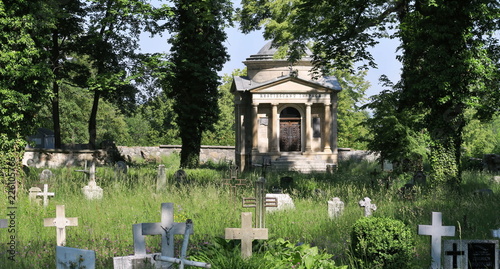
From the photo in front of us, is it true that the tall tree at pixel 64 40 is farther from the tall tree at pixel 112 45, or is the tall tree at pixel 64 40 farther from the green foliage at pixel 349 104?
the green foliage at pixel 349 104

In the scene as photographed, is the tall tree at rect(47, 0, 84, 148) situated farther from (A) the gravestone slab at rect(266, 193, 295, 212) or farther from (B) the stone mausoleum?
(A) the gravestone slab at rect(266, 193, 295, 212)

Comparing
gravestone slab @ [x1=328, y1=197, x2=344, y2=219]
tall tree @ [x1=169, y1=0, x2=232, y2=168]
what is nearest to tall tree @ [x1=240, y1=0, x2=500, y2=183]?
gravestone slab @ [x1=328, y1=197, x2=344, y2=219]

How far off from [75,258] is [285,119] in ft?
93.0

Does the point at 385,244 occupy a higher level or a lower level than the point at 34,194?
lower

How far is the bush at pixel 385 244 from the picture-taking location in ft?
24.0

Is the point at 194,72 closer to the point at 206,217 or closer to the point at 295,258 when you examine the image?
the point at 206,217

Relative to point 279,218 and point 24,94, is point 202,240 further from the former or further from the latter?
point 24,94

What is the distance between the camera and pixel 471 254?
7.20 metres

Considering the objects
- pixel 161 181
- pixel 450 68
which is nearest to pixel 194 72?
pixel 161 181

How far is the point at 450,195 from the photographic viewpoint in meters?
14.1

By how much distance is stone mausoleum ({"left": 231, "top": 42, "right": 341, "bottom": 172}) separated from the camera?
32250mm

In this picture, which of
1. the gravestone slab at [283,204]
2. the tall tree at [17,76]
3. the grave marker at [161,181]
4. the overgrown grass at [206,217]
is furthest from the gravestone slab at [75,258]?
the tall tree at [17,76]

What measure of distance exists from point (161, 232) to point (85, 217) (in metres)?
4.87

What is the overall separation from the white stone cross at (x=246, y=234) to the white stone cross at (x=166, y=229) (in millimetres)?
615
